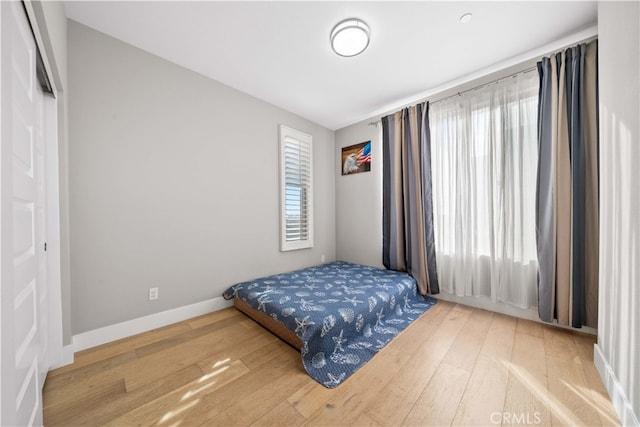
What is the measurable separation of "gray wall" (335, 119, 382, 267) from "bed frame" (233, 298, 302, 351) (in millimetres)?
1910

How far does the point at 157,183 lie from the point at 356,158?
8.75 feet

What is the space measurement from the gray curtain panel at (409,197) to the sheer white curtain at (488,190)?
110 mm

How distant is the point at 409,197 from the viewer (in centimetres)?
293

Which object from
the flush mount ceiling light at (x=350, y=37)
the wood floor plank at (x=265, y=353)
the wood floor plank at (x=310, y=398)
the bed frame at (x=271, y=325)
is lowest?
the wood floor plank at (x=265, y=353)

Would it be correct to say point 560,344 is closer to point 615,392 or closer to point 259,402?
point 615,392

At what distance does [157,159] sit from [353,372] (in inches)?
95.8

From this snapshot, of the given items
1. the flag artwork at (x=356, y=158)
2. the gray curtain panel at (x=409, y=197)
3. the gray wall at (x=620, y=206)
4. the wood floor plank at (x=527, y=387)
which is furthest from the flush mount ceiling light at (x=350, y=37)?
the wood floor plank at (x=527, y=387)

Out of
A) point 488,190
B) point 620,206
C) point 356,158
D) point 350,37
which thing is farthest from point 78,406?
point 356,158

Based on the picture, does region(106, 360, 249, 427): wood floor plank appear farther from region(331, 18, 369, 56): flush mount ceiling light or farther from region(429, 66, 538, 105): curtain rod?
region(429, 66, 538, 105): curtain rod

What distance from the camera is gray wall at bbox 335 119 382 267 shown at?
343cm

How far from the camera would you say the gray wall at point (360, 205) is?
11.2 ft

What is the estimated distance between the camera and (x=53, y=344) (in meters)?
1.54

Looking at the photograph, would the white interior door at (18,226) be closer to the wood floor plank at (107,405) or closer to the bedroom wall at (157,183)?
the wood floor plank at (107,405)

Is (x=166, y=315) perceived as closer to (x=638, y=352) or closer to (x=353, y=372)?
(x=353, y=372)
